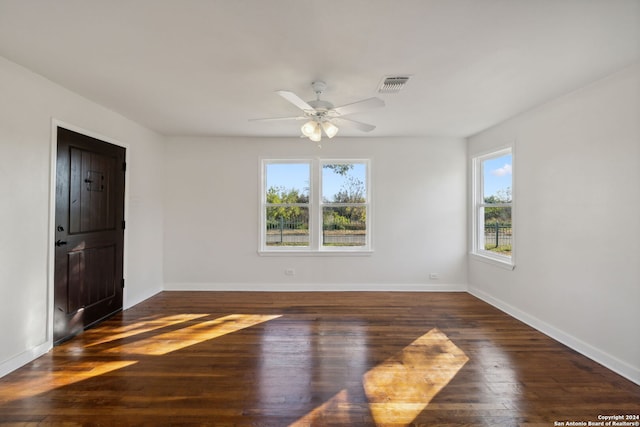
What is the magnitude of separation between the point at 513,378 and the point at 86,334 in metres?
4.14

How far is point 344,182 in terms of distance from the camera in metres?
5.07

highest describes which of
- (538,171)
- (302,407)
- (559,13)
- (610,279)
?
(559,13)

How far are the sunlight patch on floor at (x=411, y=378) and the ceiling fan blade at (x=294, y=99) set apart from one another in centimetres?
230

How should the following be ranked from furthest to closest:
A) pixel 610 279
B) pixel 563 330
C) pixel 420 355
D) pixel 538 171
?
pixel 538 171, pixel 563 330, pixel 420 355, pixel 610 279

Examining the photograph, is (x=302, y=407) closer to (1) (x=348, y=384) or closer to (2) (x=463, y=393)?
(1) (x=348, y=384)

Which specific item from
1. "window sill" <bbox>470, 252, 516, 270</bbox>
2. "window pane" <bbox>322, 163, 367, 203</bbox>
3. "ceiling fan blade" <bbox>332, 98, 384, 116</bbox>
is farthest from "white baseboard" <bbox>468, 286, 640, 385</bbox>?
"ceiling fan blade" <bbox>332, 98, 384, 116</bbox>

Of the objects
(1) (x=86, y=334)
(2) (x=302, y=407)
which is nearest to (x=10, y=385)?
(1) (x=86, y=334)

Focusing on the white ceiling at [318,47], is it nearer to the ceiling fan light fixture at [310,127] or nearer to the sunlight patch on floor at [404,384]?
the ceiling fan light fixture at [310,127]

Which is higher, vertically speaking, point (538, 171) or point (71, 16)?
point (71, 16)

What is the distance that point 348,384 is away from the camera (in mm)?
2301

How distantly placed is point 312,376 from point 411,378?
2.62 ft

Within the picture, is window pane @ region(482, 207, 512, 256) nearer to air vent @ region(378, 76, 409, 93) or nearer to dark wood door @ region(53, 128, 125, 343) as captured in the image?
air vent @ region(378, 76, 409, 93)

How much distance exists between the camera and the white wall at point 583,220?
8.00ft

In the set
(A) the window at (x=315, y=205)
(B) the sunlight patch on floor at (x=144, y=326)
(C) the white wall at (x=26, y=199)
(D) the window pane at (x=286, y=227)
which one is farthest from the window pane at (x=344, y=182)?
(C) the white wall at (x=26, y=199)
